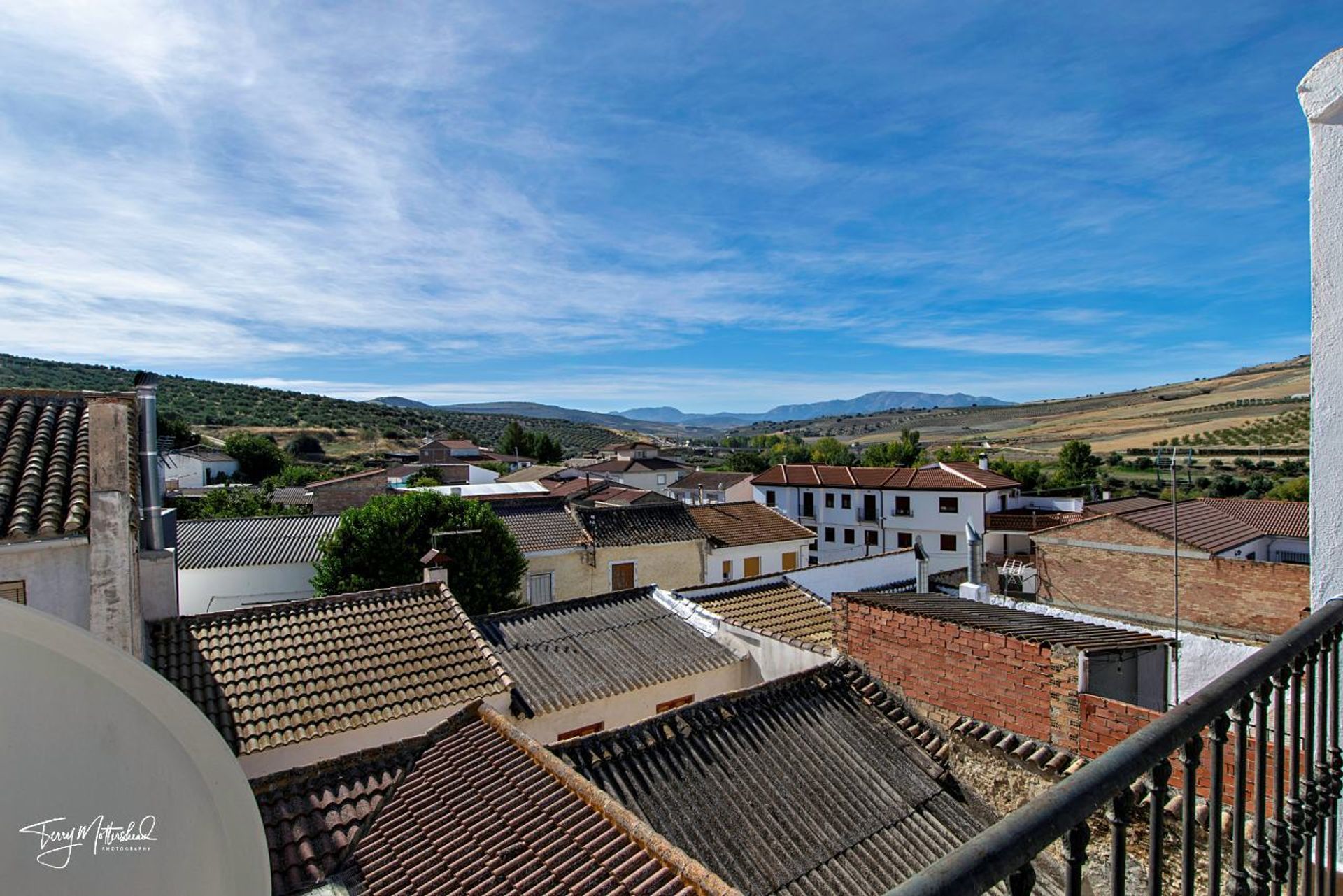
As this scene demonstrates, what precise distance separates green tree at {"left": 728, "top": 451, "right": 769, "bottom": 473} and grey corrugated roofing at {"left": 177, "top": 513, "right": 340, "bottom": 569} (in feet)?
164

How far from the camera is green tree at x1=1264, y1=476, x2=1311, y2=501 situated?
3622cm

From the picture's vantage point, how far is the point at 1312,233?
7.41ft

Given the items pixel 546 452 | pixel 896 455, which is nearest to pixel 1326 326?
pixel 896 455

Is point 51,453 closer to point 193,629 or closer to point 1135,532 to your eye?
point 193,629

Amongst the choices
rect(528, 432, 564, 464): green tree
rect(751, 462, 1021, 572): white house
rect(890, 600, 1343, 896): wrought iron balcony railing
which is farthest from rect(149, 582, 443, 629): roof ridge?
rect(528, 432, 564, 464): green tree

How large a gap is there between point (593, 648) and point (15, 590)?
7134 millimetres

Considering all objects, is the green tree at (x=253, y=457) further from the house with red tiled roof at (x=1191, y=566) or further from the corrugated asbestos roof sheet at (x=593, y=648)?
the house with red tiled roof at (x=1191, y=566)

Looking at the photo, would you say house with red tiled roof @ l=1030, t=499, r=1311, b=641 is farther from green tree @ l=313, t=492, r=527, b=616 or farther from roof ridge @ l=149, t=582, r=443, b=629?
roof ridge @ l=149, t=582, r=443, b=629

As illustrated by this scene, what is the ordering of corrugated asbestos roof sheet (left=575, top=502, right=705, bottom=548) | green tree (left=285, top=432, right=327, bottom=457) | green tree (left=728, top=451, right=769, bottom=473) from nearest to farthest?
corrugated asbestos roof sheet (left=575, top=502, right=705, bottom=548) → green tree (left=285, top=432, right=327, bottom=457) → green tree (left=728, top=451, right=769, bottom=473)

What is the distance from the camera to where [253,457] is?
54312 mm

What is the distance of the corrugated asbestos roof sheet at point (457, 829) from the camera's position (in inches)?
207

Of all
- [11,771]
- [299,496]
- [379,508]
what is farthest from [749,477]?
[11,771]

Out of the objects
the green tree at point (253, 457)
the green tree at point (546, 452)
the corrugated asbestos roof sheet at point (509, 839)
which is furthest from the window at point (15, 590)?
the green tree at point (546, 452)

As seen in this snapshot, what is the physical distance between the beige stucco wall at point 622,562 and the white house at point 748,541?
67 cm
